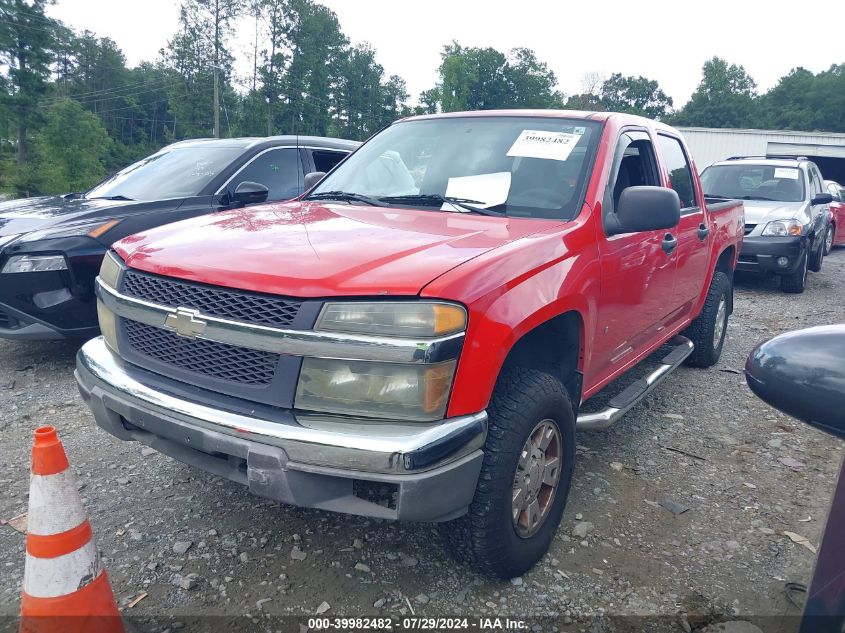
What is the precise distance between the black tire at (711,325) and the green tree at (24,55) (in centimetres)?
4949

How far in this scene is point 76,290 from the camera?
4.30 meters

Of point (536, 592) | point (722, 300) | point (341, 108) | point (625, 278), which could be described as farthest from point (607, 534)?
point (341, 108)

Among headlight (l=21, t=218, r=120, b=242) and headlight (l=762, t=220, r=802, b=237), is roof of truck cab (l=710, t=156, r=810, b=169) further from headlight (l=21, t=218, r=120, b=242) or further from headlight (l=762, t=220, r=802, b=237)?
headlight (l=21, t=218, r=120, b=242)

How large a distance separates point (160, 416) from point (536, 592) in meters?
1.55

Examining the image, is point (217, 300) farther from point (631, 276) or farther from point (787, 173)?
point (787, 173)

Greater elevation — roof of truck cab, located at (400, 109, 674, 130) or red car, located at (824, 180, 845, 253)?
roof of truck cab, located at (400, 109, 674, 130)

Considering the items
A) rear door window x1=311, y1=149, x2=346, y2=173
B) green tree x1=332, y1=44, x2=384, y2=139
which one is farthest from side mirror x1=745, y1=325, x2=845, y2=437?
green tree x1=332, y1=44, x2=384, y2=139

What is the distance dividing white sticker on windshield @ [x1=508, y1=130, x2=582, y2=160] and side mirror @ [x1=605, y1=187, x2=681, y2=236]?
16.2 inches

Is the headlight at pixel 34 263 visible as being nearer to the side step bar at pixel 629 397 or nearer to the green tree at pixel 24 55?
the side step bar at pixel 629 397

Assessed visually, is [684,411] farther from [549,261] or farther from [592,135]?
[549,261]

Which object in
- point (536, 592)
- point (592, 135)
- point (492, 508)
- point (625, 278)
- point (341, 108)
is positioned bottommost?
point (536, 592)

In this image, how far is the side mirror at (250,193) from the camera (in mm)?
4691

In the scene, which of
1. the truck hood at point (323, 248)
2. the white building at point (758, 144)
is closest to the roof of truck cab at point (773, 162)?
the truck hood at point (323, 248)

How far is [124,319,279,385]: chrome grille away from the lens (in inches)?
83.3
